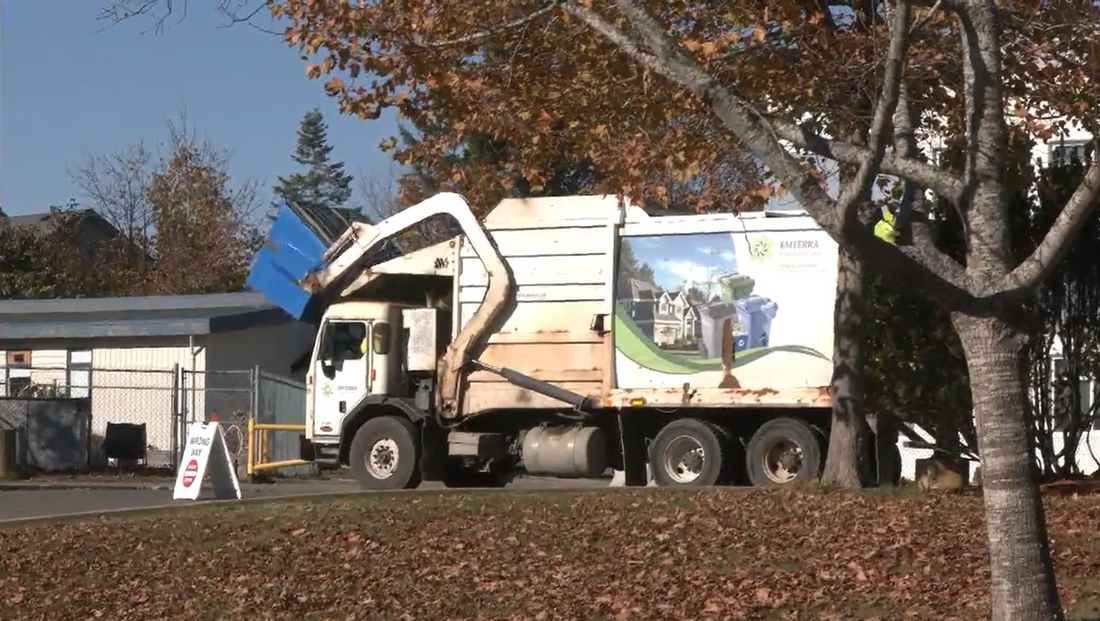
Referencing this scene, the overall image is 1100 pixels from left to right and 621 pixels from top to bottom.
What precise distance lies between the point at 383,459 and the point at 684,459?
432cm

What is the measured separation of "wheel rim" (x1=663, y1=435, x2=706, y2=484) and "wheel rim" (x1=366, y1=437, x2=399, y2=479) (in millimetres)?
3919

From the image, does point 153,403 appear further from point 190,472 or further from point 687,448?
point 687,448

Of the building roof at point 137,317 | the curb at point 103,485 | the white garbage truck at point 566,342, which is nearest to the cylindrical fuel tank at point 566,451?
the white garbage truck at point 566,342

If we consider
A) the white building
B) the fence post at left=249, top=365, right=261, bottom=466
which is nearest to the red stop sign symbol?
the fence post at left=249, top=365, right=261, bottom=466

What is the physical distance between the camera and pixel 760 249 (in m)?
19.0

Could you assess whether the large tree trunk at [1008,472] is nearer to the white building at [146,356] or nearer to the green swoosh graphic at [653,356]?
the green swoosh graphic at [653,356]

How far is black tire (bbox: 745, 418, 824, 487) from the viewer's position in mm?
18641

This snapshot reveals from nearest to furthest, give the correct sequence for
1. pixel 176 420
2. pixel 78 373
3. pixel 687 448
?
pixel 687 448
pixel 176 420
pixel 78 373

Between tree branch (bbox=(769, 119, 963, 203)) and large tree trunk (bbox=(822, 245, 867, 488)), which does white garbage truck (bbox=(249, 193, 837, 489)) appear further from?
tree branch (bbox=(769, 119, 963, 203))

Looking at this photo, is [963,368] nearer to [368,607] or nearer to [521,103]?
[521,103]

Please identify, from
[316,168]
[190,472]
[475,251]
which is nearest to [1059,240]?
[475,251]

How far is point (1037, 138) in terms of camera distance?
53.4 feet

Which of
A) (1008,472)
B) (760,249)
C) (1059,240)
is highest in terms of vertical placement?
(760,249)

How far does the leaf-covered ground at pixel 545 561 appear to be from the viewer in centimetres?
1110
